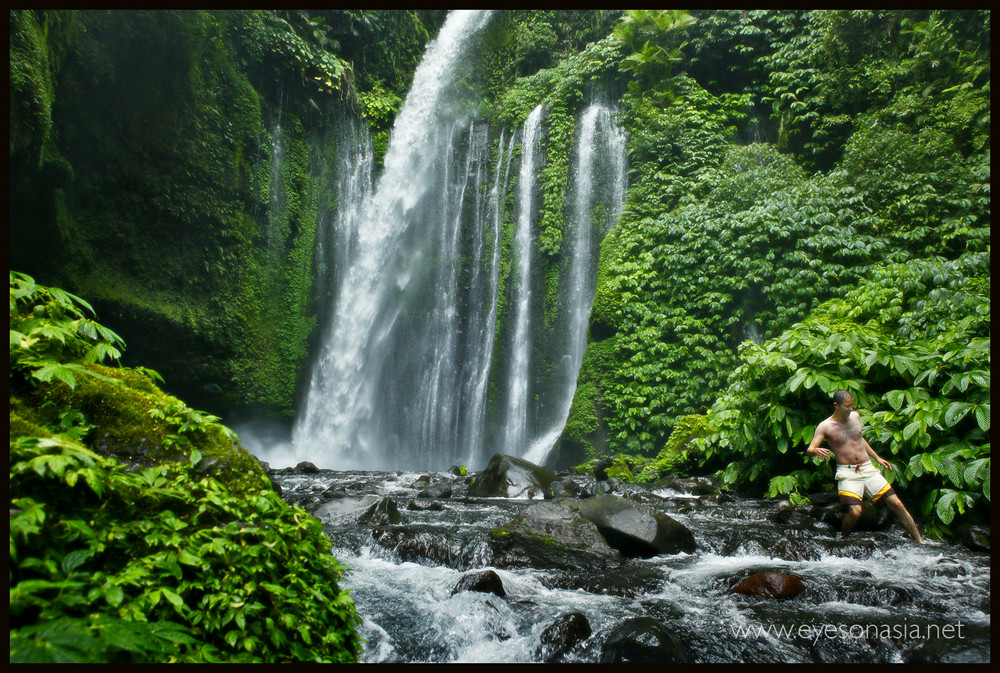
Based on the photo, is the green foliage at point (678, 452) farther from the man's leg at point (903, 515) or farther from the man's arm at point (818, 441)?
the man's leg at point (903, 515)

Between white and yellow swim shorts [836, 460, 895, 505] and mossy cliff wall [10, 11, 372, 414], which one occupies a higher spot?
mossy cliff wall [10, 11, 372, 414]

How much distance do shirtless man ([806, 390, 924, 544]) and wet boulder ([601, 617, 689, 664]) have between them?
302 cm

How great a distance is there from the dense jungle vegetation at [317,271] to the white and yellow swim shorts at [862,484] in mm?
417

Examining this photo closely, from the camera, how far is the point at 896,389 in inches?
232

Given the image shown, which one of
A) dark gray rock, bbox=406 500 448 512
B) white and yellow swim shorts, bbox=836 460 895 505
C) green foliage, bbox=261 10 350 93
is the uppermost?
green foliage, bbox=261 10 350 93

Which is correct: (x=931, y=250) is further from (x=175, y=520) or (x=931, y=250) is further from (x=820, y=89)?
(x=175, y=520)

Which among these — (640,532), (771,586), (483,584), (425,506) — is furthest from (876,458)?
(425,506)

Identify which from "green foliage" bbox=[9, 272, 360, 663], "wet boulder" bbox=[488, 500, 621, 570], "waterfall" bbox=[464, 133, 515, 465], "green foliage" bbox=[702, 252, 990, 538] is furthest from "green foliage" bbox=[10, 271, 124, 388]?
"waterfall" bbox=[464, 133, 515, 465]

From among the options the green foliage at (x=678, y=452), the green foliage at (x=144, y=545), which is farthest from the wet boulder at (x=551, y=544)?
the green foliage at (x=678, y=452)

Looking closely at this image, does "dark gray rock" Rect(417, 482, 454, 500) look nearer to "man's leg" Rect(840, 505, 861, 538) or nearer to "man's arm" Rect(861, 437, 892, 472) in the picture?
"man's leg" Rect(840, 505, 861, 538)

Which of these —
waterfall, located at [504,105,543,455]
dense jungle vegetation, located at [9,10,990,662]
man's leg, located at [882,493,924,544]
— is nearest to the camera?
dense jungle vegetation, located at [9,10,990,662]

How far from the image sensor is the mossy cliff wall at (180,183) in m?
11.3

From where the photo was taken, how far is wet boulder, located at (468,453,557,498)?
849cm

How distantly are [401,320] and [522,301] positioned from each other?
432 cm
